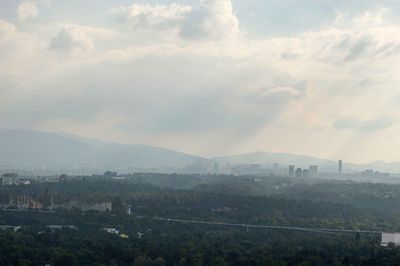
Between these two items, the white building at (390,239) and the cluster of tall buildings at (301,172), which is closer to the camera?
the white building at (390,239)

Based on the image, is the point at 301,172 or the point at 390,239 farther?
the point at 301,172

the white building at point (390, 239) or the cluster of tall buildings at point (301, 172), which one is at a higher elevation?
the cluster of tall buildings at point (301, 172)

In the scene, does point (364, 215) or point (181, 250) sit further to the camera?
point (364, 215)

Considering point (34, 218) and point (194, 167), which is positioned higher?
point (194, 167)

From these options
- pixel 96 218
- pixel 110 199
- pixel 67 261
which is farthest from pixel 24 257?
pixel 110 199

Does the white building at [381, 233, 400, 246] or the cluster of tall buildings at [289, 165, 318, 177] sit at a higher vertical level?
the cluster of tall buildings at [289, 165, 318, 177]

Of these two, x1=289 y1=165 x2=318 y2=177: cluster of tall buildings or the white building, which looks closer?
the white building

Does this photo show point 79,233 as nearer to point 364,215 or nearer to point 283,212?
point 283,212

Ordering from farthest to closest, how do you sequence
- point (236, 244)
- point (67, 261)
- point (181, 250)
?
1. point (236, 244)
2. point (181, 250)
3. point (67, 261)

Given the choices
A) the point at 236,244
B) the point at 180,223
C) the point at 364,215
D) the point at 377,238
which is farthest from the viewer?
the point at 364,215

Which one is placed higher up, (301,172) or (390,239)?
(301,172)
